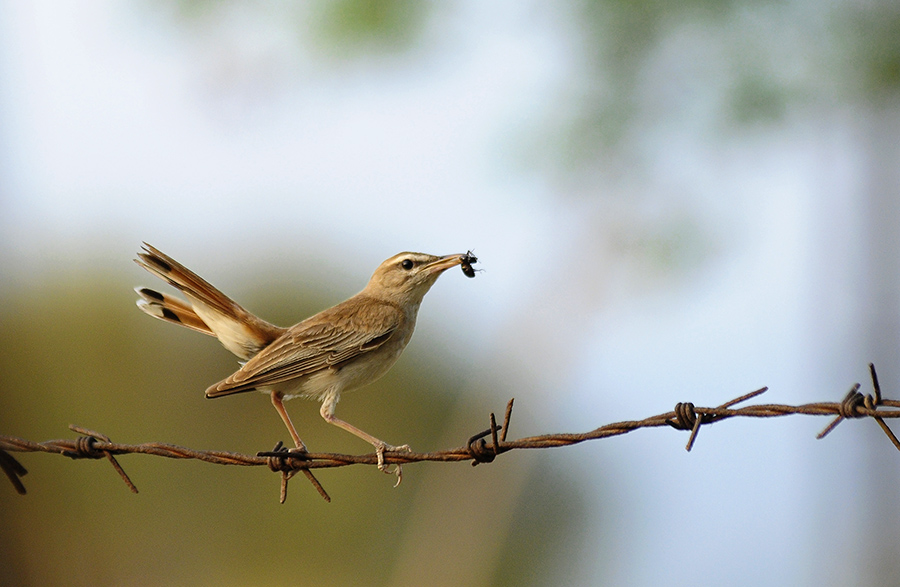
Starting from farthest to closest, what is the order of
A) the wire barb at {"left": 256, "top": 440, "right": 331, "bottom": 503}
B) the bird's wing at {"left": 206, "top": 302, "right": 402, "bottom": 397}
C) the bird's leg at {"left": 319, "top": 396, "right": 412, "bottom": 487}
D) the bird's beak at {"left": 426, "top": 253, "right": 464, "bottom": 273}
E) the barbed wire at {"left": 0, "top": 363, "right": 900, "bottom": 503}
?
the bird's beak at {"left": 426, "top": 253, "right": 464, "bottom": 273} → the bird's wing at {"left": 206, "top": 302, "right": 402, "bottom": 397} → the bird's leg at {"left": 319, "top": 396, "right": 412, "bottom": 487} → the wire barb at {"left": 256, "top": 440, "right": 331, "bottom": 503} → the barbed wire at {"left": 0, "top": 363, "right": 900, "bottom": 503}

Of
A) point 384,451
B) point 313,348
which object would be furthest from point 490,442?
point 313,348

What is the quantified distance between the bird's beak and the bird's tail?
1004 mm

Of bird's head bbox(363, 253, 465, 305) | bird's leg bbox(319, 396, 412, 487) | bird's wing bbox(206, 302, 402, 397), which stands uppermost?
bird's head bbox(363, 253, 465, 305)

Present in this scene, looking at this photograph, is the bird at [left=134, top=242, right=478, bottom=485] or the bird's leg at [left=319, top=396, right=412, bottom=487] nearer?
the bird's leg at [left=319, top=396, right=412, bottom=487]

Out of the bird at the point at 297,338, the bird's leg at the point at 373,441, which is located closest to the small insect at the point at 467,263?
the bird at the point at 297,338

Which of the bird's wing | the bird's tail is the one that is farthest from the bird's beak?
the bird's tail

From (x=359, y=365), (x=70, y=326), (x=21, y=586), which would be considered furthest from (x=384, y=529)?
(x=359, y=365)

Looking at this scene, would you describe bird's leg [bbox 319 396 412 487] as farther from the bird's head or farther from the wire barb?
the bird's head

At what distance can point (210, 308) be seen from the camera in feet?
14.5

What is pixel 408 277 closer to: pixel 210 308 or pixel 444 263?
pixel 444 263

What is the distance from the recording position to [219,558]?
1374 cm

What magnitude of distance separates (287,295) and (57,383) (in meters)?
4.96

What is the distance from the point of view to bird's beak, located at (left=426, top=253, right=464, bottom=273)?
186 inches

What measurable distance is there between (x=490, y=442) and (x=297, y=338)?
1.54 metres
